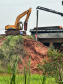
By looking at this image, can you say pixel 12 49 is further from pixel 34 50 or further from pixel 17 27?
pixel 17 27

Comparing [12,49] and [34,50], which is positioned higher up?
[12,49]

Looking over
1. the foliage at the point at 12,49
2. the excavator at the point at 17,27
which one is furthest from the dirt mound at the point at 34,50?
the excavator at the point at 17,27

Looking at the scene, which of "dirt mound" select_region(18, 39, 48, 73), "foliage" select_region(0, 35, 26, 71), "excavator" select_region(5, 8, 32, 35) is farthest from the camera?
"excavator" select_region(5, 8, 32, 35)

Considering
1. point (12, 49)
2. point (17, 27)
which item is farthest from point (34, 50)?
point (17, 27)

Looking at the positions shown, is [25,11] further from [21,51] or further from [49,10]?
[21,51]

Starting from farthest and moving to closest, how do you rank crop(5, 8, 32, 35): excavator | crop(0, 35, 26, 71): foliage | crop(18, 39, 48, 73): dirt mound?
crop(5, 8, 32, 35): excavator < crop(18, 39, 48, 73): dirt mound < crop(0, 35, 26, 71): foliage

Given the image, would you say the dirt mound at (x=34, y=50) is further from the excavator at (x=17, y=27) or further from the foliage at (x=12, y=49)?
Answer: the excavator at (x=17, y=27)

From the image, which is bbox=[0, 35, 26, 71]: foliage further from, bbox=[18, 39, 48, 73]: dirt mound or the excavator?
the excavator

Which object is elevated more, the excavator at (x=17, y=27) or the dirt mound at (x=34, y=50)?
the excavator at (x=17, y=27)

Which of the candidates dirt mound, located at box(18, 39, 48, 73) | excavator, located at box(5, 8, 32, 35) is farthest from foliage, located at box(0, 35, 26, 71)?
excavator, located at box(5, 8, 32, 35)

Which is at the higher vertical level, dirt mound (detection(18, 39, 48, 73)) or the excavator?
the excavator

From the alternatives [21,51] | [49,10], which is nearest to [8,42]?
[21,51]

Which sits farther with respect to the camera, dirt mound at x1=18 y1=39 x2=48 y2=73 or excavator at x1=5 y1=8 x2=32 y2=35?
excavator at x1=5 y1=8 x2=32 y2=35

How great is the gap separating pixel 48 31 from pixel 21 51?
849 cm
